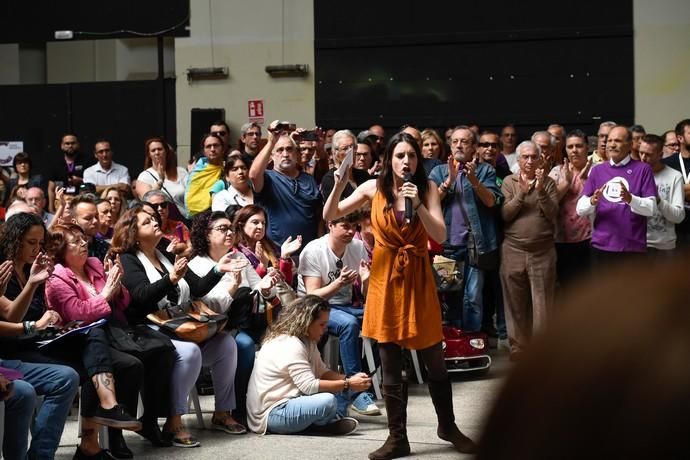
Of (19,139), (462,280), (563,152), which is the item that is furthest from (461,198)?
(19,139)

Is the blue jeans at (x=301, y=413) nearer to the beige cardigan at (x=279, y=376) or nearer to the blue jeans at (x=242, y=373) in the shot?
the beige cardigan at (x=279, y=376)

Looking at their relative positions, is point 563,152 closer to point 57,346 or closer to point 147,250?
point 147,250

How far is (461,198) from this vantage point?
8734 mm

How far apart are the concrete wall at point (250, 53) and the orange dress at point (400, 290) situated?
7.87m

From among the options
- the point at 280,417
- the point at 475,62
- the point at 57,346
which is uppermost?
the point at 475,62

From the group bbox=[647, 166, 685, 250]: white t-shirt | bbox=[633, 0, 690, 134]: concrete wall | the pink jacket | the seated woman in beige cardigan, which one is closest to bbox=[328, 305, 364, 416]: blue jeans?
the seated woman in beige cardigan

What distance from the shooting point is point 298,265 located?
7797 mm

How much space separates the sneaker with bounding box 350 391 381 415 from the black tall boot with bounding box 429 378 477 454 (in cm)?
117

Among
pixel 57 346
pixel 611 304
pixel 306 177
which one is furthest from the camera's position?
pixel 306 177

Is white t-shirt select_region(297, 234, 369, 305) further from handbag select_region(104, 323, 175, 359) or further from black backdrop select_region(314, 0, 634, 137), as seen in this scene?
black backdrop select_region(314, 0, 634, 137)

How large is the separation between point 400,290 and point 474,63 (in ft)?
26.3

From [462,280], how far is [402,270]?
2626 mm

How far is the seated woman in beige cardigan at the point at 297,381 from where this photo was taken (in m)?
6.47

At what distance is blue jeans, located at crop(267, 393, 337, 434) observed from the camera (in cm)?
643
